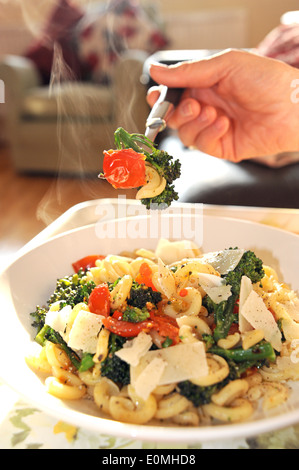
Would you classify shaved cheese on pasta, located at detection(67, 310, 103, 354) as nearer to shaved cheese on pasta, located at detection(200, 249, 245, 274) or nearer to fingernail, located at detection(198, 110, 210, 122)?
shaved cheese on pasta, located at detection(200, 249, 245, 274)

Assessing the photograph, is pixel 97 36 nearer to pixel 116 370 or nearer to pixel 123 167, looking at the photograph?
pixel 123 167

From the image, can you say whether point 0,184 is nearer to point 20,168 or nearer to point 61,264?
point 20,168

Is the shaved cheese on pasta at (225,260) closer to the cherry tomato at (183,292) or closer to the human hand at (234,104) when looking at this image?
the cherry tomato at (183,292)

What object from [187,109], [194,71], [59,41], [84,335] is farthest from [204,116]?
[59,41]

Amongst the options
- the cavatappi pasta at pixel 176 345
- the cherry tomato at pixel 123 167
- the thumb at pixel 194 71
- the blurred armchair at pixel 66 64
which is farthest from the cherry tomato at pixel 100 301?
the blurred armchair at pixel 66 64

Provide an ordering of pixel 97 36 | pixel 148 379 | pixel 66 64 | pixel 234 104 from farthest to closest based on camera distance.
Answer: pixel 97 36, pixel 66 64, pixel 234 104, pixel 148 379

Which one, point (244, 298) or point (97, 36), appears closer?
point (244, 298)

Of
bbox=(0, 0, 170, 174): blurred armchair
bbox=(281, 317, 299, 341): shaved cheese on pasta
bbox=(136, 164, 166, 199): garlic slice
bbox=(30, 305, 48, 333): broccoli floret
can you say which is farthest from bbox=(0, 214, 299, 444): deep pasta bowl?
bbox=(0, 0, 170, 174): blurred armchair

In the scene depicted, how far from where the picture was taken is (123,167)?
96 cm

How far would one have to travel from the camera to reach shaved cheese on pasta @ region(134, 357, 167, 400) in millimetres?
786

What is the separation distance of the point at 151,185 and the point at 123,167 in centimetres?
10

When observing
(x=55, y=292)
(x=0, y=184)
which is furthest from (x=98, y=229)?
(x=0, y=184)

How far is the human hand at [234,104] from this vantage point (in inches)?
63.3

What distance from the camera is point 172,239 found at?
142 cm
